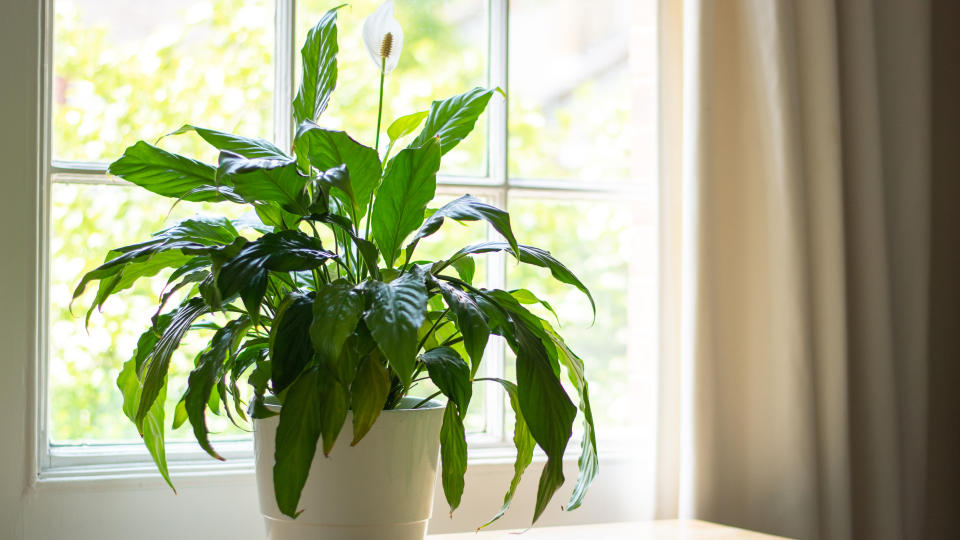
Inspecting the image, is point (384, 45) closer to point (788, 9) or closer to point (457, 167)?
point (457, 167)

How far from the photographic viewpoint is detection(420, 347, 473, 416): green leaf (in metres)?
0.91

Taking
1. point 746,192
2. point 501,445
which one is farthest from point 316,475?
point 746,192

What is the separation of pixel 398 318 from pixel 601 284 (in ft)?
2.95

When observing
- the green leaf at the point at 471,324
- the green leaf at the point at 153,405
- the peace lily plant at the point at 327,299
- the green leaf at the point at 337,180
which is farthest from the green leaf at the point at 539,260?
the green leaf at the point at 153,405

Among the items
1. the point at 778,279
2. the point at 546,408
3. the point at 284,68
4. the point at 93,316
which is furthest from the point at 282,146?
the point at 778,279

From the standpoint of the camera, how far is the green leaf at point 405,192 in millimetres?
919

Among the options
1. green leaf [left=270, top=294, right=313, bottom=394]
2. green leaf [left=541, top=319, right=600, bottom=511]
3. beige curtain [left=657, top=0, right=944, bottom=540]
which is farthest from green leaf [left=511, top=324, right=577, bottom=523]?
beige curtain [left=657, top=0, right=944, bottom=540]

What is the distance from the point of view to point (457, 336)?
107cm

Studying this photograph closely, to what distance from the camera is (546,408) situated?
86 centimetres

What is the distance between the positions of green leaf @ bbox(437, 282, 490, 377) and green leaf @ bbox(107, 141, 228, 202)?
29 centimetres

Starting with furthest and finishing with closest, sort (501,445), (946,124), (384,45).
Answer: (946,124) → (501,445) → (384,45)

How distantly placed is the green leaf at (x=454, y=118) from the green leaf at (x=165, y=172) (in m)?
0.25

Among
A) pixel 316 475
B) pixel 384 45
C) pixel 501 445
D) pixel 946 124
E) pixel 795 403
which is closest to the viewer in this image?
pixel 316 475

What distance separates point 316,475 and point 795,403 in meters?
0.90
